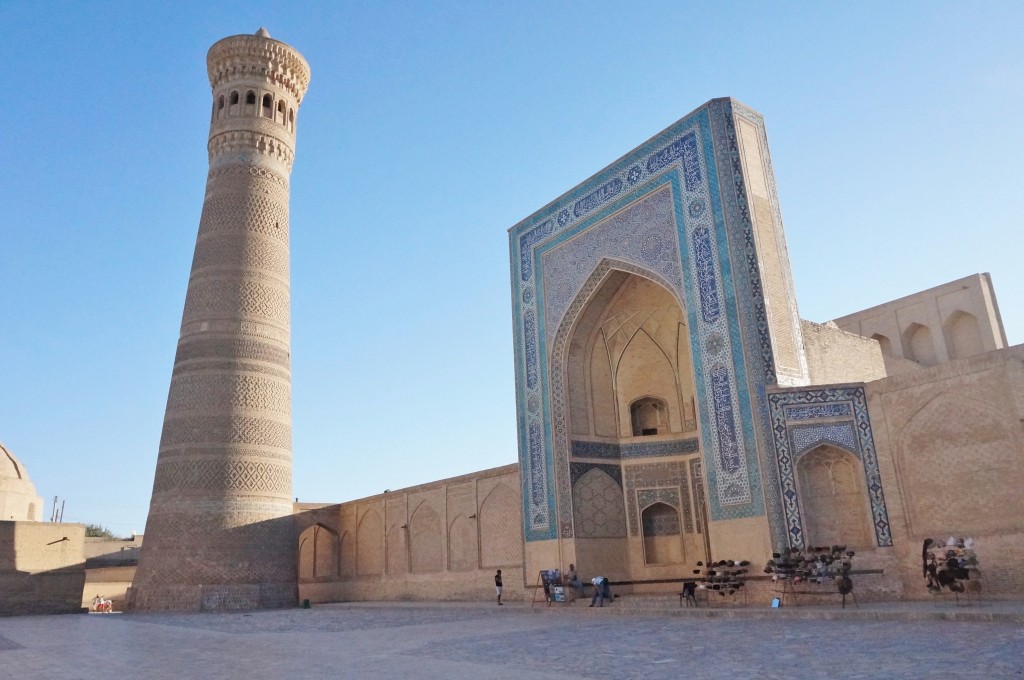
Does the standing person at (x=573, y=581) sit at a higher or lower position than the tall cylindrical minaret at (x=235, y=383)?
lower

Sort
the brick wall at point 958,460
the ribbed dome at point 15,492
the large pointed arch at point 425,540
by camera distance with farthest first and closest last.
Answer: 1. the ribbed dome at point 15,492
2. the large pointed arch at point 425,540
3. the brick wall at point 958,460

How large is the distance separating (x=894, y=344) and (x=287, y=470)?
10.9 metres

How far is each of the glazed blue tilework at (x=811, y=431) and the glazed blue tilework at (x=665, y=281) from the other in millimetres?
182

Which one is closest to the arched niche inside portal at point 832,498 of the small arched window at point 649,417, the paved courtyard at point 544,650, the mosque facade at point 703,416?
the mosque facade at point 703,416

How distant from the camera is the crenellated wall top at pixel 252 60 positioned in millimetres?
13688

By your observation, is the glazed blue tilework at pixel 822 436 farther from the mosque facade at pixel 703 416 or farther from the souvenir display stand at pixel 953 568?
the souvenir display stand at pixel 953 568

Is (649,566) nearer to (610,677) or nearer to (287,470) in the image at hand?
(287,470)

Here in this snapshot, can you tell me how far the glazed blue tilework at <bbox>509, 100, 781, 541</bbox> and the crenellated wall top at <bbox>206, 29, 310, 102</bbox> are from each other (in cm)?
578

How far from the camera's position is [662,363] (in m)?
11.3

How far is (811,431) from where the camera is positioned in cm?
742

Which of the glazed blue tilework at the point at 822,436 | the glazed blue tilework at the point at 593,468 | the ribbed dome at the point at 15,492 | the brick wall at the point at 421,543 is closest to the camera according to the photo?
the glazed blue tilework at the point at 822,436

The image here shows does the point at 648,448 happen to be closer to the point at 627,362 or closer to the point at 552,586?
the point at 627,362

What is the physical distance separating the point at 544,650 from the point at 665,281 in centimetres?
520

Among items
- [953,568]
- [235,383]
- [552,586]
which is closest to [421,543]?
[235,383]
